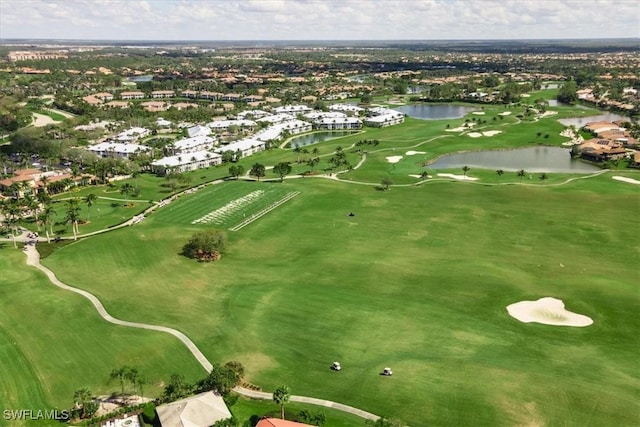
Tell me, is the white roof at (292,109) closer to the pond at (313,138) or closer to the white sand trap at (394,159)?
the pond at (313,138)

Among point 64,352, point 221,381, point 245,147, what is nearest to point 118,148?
point 245,147

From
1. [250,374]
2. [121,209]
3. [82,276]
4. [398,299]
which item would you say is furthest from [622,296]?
[121,209]

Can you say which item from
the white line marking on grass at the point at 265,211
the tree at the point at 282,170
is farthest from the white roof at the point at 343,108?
the white line marking on grass at the point at 265,211

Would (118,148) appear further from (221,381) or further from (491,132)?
(491,132)

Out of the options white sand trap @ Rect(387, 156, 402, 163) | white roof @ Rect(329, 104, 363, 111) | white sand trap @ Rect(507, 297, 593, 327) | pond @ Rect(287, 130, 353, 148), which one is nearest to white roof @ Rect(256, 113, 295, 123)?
pond @ Rect(287, 130, 353, 148)

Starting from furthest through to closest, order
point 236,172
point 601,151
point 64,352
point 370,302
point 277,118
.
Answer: point 277,118
point 601,151
point 236,172
point 370,302
point 64,352

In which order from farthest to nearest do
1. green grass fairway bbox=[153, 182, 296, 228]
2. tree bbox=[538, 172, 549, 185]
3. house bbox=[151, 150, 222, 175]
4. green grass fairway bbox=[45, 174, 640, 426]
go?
house bbox=[151, 150, 222, 175] < tree bbox=[538, 172, 549, 185] < green grass fairway bbox=[153, 182, 296, 228] < green grass fairway bbox=[45, 174, 640, 426]

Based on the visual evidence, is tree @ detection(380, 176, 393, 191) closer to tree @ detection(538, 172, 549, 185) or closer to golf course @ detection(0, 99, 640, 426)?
golf course @ detection(0, 99, 640, 426)
